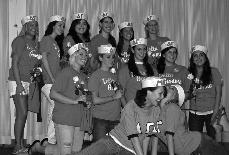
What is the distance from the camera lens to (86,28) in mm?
5641

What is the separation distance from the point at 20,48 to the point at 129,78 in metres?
1.33

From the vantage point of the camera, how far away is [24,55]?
554 cm

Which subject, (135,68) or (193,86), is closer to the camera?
(135,68)

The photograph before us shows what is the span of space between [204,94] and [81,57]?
1796 millimetres

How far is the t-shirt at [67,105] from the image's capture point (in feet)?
14.1

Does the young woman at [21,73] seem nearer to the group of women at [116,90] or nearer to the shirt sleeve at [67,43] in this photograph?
the group of women at [116,90]

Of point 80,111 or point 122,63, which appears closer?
point 80,111

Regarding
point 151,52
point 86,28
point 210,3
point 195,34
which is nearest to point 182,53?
point 195,34

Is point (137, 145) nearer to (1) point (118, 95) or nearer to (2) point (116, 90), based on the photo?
(1) point (118, 95)

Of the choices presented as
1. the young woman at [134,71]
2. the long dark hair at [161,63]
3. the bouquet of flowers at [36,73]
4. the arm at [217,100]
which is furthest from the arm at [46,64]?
the arm at [217,100]

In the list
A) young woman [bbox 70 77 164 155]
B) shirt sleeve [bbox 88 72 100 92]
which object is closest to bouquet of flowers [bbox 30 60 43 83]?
shirt sleeve [bbox 88 72 100 92]

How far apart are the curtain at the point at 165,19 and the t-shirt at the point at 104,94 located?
2305 millimetres

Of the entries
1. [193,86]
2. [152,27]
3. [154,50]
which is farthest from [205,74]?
[152,27]

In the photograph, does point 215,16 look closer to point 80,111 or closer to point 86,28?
point 86,28
